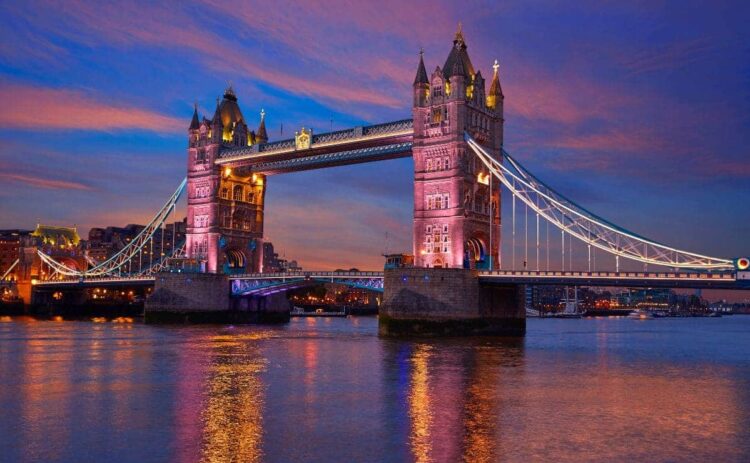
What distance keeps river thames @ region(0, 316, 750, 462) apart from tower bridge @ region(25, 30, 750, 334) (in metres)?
11.3

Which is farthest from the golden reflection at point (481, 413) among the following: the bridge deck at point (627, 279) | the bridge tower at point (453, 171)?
Answer: the bridge tower at point (453, 171)

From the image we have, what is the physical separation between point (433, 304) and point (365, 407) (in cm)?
3167

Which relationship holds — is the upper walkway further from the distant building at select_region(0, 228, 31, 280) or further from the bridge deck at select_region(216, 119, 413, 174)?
the distant building at select_region(0, 228, 31, 280)

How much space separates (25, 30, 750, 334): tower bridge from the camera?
2131 inches

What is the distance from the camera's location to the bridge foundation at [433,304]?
55.9 metres

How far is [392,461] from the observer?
57.8 ft

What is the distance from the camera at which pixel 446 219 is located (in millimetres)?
62094

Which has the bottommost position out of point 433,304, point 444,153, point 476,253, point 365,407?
point 365,407

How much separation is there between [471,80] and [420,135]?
6.18 meters

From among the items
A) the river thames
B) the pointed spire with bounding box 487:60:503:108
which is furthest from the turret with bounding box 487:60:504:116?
the river thames

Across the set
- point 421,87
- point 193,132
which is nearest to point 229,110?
point 193,132

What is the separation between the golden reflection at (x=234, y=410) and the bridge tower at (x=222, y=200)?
1802 inches

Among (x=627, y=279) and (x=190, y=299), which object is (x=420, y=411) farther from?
(x=190, y=299)

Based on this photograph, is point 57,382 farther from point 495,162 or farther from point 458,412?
point 495,162
